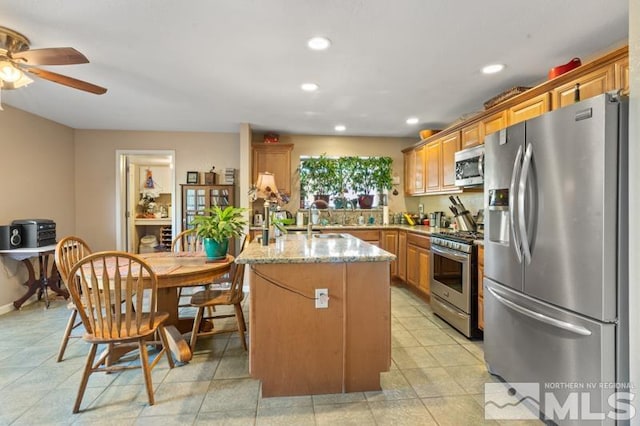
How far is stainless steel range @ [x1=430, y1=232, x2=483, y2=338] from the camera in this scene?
2828mm

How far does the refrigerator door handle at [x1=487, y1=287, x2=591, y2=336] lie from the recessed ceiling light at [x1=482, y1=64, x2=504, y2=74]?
1831 millimetres

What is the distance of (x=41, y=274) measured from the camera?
3.85 meters

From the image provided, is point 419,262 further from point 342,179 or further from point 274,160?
point 274,160

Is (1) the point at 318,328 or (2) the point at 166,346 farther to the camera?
(2) the point at 166,346

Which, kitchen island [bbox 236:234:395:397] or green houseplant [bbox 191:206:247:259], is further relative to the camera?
green houseplant [bbox 191:206:247:259]

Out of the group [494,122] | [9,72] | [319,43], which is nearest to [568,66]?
[494,122]

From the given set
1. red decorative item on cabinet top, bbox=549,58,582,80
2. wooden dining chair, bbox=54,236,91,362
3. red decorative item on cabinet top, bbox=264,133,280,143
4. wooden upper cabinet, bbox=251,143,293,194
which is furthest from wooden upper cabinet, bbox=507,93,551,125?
wooden dining chair, bbox=54,236,91,362

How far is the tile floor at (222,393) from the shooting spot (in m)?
1.79

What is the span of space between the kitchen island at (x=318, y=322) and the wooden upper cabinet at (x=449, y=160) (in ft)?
7.60

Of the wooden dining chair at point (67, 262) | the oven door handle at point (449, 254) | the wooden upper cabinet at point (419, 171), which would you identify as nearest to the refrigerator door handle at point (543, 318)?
the oven door handle at point (449, 254)

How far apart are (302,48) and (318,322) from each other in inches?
76.9

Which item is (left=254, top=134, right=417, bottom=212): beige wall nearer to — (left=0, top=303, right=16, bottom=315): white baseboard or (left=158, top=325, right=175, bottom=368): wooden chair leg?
(left=158, top=325, right=175, bottom=368): wooden chair leg

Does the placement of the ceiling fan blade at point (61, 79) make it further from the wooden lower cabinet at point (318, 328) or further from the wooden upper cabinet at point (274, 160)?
the wooden upper cabinet at point (274, 160)

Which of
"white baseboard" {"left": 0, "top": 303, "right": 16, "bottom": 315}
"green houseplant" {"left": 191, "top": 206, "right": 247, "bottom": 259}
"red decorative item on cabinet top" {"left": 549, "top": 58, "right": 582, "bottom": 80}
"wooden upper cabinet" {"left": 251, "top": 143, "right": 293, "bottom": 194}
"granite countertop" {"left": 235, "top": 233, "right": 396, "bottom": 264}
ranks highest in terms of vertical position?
"red decorative item on cabinet top" {"left": 549, "top": 58, "right": 582, "bottom": 80}
